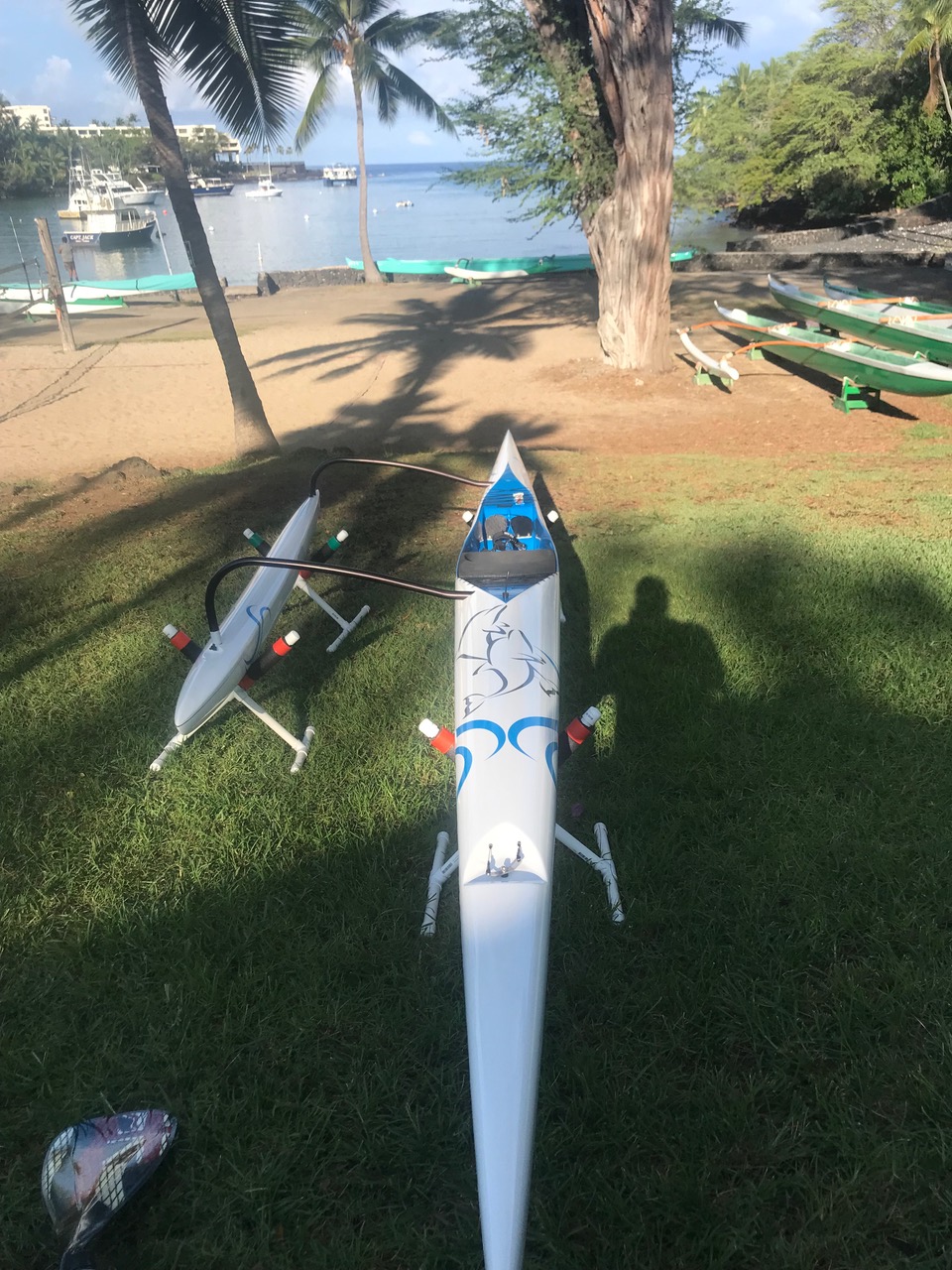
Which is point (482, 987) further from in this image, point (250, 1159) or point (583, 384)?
point (583, 384)

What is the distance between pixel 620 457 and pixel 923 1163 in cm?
798

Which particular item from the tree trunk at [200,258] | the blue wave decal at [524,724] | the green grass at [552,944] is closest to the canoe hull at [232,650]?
the green grass at [552,944]

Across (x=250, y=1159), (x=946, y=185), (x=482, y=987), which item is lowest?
(x=250, y=1159)

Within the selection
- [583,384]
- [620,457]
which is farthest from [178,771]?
[583,384]

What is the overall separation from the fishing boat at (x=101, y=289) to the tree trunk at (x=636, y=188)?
942 inches

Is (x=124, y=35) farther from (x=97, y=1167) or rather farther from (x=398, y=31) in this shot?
(x=398, y=31)

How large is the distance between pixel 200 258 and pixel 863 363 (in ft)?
29.3

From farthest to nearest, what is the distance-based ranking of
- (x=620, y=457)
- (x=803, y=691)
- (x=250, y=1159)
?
(x=620, y=457) → (x=803, y=691) → (x=250, y=1159)

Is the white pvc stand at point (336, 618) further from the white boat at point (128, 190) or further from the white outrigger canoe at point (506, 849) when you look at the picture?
the white boat at point (128, 190)

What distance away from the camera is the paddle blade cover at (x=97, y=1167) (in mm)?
2307

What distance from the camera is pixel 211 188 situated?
126188 mm

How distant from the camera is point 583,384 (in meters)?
13.9

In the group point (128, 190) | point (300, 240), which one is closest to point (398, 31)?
point (300, 240)

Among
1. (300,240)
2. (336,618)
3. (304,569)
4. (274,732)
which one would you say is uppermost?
(300,240)
